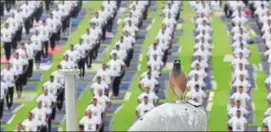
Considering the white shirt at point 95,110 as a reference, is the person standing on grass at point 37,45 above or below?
above

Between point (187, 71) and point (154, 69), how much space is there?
253 centimetres

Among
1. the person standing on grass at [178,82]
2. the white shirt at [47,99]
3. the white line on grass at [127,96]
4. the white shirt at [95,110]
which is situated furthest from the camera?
the white line on grass at [127,96]

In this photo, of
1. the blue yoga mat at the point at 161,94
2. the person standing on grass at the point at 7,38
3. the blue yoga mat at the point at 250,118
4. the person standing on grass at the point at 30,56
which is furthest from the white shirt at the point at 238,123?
the person standing on grass at the point at 7,38

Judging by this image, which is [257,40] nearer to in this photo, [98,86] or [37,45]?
[37,45]

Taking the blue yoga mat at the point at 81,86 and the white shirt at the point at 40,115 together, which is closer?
the white shirt at the point at 40,115

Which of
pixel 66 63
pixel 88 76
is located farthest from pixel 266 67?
pixel 66 63

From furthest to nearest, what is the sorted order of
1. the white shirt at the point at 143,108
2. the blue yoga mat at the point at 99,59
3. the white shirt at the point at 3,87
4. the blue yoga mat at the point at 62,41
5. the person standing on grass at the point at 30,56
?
the blue yoga mat at the point at 62,41
the blue yoga mat at the point at 99,59
the person standing on grass at the point at 30,56
the white shirt at the point at 3,87
the white shirt at the point at 143,108

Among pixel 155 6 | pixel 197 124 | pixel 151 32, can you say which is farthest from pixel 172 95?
pixel 155 6

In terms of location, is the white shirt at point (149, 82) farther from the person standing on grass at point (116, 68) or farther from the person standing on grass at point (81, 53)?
the person standing on grass at point (81, 53)

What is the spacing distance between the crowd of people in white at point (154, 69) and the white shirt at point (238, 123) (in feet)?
6.07

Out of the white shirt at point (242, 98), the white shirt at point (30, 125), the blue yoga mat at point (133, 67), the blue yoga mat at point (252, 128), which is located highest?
the blue yoga mat at point (133, 67)

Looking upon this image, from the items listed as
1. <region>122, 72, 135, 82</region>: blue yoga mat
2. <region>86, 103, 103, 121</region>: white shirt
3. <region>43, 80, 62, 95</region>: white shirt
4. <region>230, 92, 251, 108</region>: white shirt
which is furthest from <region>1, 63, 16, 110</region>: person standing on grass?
<region>230, 92, 251, 108</region>: white shirt

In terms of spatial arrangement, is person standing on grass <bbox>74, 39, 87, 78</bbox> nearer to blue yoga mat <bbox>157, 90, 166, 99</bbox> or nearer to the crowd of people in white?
the crowd of people in white

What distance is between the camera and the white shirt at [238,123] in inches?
607
